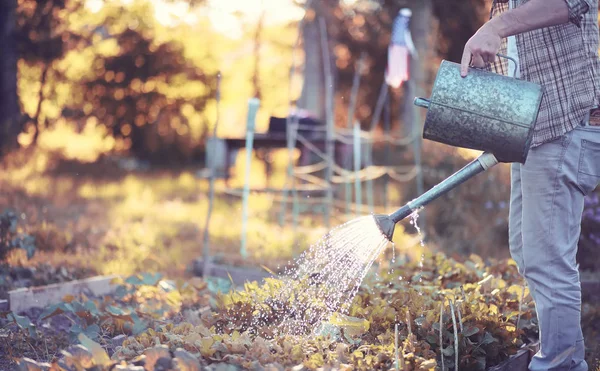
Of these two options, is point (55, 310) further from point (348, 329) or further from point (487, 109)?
point (487, 109)

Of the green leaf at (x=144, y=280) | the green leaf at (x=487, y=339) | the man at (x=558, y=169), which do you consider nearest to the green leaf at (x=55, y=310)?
the green leaf at (x=144, y=280)

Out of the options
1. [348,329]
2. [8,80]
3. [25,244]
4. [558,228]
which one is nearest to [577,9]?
[558,228]

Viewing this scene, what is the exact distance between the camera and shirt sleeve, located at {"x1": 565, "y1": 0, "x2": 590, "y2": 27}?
2.19 m

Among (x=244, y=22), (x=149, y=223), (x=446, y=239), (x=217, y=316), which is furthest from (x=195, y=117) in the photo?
(x=217, y=316)

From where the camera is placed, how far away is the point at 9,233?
3992 mm

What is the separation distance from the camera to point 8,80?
10.0 metres

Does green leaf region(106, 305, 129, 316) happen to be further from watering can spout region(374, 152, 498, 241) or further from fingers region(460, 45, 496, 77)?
fingers region(460, 45, 496, 77)

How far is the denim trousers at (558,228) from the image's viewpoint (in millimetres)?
2332

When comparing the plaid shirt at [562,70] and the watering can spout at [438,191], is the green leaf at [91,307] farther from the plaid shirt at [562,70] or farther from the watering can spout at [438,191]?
the plaid shirt at [562,70]

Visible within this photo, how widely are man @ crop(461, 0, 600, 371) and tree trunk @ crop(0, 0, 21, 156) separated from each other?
28.2ft

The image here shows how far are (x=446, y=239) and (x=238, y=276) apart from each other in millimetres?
2312

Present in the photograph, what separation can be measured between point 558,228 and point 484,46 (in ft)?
2.18

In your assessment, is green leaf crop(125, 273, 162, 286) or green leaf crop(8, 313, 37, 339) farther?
green leaf crop(125, 273, 162, 286)

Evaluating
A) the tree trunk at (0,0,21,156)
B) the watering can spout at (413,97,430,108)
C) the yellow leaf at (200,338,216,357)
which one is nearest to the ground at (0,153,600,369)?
the yellow leaf at (200,338,216,357)
